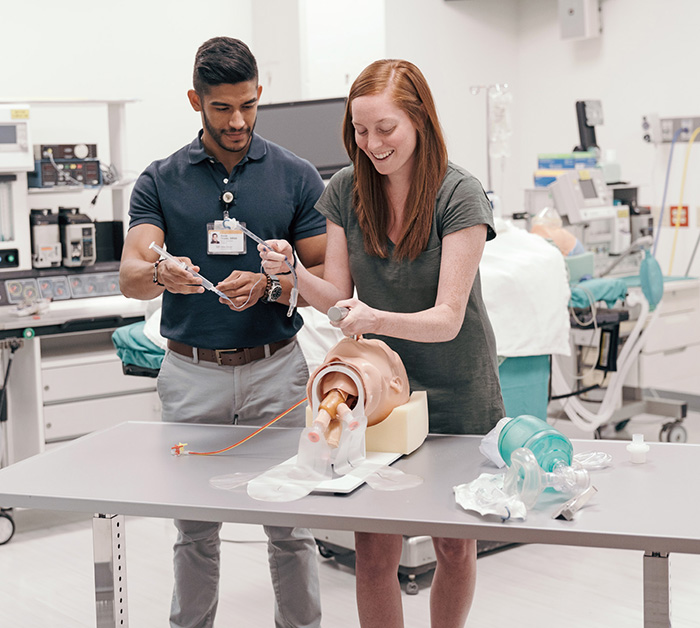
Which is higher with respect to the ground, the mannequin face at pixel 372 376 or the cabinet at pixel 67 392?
the mannequin face at pixel 372 376

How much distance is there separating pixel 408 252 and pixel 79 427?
2.21 meters

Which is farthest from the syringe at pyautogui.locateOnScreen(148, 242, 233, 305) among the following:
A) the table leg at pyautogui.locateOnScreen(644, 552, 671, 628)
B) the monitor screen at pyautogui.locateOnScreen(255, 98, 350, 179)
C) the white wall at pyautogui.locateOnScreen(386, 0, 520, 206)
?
the white wall at pyautogui.locateOnScreen(386, 0, 520, 206)

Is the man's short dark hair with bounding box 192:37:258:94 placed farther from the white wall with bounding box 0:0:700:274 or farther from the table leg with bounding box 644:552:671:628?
the white wall with bounding box 0:0:700:274

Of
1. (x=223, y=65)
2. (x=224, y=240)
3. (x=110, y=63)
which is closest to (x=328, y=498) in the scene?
(x=224, y=240)

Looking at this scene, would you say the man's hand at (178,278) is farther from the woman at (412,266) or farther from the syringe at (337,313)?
the syringe at (337,313)

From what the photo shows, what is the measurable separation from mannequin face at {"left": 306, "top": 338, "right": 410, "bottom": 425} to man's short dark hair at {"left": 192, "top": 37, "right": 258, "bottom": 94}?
0.60 metres

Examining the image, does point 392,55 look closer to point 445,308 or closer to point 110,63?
point 110,63

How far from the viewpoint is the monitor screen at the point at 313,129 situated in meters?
3.15

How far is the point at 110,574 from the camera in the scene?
178 centimetres

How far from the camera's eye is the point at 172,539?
3.35 m

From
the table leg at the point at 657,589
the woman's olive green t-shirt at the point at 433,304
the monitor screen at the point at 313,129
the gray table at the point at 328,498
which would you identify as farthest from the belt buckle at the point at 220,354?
the monitor screen at the point at 313,129

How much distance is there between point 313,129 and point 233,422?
4.59 feet

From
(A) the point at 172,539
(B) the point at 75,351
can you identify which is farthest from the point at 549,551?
(B) the point at 75,351

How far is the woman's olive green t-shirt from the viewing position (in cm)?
181
